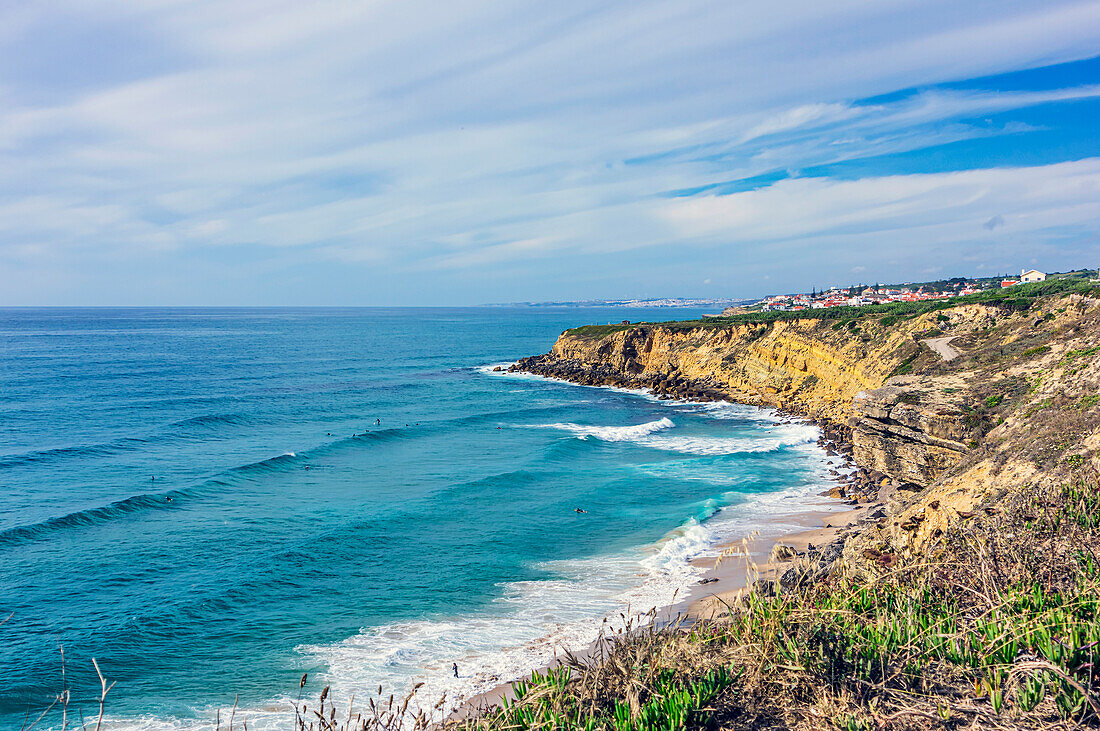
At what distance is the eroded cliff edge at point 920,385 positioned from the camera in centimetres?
1365

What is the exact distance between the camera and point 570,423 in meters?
45.8

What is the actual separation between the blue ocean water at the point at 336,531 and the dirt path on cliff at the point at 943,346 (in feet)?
29.0

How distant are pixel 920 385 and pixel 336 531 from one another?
2479cm

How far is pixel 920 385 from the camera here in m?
25.2

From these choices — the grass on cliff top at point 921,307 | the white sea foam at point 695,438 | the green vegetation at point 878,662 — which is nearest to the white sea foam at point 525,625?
the green vegetation at point 878,662

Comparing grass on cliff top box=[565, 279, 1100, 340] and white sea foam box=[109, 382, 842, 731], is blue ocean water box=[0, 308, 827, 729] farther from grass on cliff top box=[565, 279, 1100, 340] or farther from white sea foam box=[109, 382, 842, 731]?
grass on cliff top box=[565, 279, 1100, 340]

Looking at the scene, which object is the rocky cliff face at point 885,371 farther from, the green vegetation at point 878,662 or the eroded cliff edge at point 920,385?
the green vegetation at point 878,662

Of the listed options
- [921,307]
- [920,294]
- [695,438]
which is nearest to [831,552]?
[695,438]

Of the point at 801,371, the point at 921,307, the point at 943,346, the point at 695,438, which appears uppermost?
the point at 921,307

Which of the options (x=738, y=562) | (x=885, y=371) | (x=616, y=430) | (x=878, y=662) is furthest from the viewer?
(x=616, y=430)

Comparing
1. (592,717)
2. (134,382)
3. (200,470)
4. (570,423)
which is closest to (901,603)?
(592,717)

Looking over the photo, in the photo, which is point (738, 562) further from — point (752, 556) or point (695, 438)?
point (695, 438)

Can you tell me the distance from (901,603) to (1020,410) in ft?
52.9

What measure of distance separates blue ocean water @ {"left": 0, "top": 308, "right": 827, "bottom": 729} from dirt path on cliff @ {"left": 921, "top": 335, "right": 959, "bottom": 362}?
883cm
